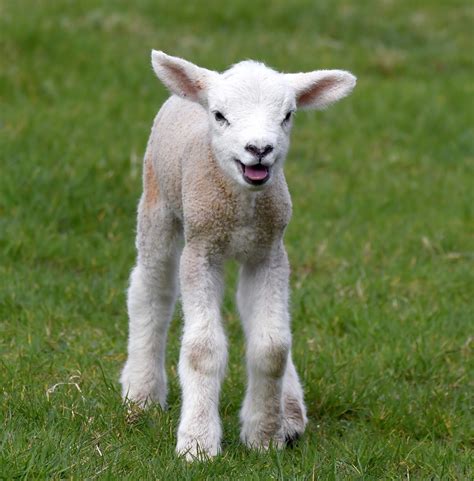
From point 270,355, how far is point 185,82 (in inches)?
53.6

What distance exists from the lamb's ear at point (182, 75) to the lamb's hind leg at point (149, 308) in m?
0.74

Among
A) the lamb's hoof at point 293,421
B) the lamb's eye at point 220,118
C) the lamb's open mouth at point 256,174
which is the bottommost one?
the lamb's hoof at point 293,421

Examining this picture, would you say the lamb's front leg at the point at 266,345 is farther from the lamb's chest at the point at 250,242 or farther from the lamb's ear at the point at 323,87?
the lamb's ear at the point at 323,87

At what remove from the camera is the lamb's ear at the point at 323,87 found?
6.05 metres

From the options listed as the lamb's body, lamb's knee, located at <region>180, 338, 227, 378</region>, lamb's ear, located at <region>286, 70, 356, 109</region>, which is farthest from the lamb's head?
lamb's knee, located at <region>180, 338, 227, 378</region>

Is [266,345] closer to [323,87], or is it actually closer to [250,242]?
[250,242]

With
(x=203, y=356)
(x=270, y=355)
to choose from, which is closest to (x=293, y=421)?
(x=270, y=355)

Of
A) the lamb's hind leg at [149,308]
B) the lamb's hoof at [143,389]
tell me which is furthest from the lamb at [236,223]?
the lamb's hoof at [143,389]

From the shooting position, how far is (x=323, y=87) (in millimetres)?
6125

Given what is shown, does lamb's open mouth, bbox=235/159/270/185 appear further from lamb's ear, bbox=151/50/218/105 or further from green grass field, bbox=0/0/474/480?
green grass field, bbox=0/0/474/480

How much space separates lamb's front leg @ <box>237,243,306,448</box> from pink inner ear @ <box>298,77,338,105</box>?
28.1 inches

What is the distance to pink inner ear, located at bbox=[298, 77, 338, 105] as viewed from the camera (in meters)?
6.09

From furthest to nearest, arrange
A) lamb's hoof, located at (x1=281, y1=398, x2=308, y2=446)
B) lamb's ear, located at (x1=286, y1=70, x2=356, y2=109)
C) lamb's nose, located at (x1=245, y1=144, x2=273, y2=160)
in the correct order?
lamb's hoof, located at (x1=281, y1=398, x2=308, y2=446), lamb's ear, located at (x1=286, y1=70, x2=356, y2=109), lamb's nose, located at (x1=245, y1=144, x2=273, y2=160)

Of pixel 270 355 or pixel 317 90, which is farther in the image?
pixel 317 90
